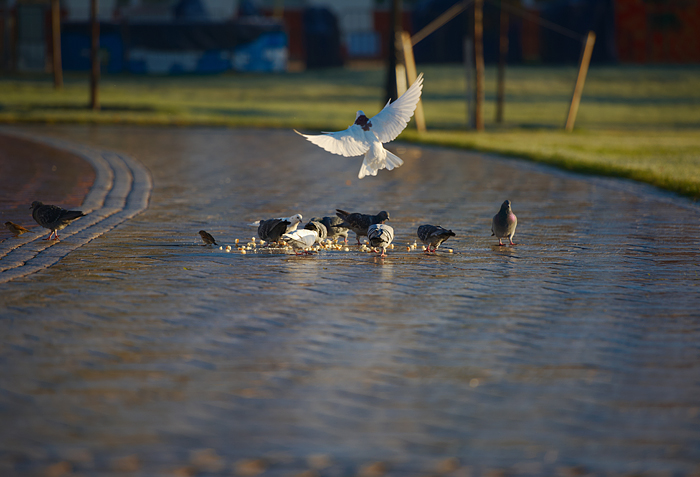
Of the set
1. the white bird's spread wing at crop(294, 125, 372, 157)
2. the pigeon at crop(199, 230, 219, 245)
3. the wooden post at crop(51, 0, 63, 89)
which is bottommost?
the pigeon at crop(199, 230, 219, 245)

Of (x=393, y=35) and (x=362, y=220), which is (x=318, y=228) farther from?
(x=393, y=35)

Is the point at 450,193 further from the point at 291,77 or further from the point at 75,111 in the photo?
the point at 291,77

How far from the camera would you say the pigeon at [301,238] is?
912cm

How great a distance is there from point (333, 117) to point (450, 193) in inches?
843

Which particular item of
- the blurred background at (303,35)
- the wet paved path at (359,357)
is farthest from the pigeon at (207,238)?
the blurred background at (303,35)

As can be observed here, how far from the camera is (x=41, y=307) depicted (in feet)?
22.8

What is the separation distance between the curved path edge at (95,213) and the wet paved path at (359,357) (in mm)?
328

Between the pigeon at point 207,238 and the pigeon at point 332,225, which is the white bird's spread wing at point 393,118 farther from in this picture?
the pigeon at point 207,238

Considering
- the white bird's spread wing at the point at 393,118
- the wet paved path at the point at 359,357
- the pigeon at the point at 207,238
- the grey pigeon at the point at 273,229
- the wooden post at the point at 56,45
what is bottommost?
the wet paved path at the point at 359,357

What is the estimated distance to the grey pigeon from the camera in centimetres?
930

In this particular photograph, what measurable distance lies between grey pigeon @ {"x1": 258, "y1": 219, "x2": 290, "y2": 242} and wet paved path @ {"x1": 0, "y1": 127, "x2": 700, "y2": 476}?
244mm

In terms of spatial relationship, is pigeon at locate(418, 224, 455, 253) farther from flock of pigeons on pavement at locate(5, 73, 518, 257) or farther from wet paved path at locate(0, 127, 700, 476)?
wet paved path at locate(0, 127, 700, 476)

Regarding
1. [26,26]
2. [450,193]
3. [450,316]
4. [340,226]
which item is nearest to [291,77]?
[26,26]

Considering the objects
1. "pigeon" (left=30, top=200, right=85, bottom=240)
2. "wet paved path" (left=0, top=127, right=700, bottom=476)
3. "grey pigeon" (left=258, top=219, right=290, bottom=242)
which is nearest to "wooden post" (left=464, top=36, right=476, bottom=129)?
"wet paved path" (left=0, top=127, right=700, bottom=476)
